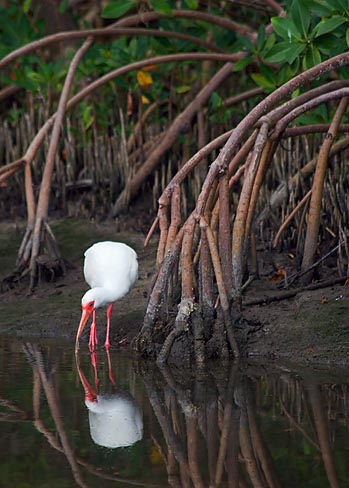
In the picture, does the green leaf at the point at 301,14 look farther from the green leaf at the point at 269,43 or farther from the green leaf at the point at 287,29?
the green leaf at the point at 269,43

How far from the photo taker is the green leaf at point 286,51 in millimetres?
6887

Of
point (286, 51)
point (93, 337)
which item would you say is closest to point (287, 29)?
point (286, 51)

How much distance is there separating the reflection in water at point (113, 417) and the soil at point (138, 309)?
1088 mm

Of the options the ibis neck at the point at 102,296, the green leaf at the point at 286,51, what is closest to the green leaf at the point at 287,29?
the green leaf at the point at 286,51

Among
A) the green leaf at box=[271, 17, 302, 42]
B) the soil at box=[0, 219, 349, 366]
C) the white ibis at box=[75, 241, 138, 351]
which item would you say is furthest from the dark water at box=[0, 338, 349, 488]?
the green leaf at box=[271, 17, 302, 42]

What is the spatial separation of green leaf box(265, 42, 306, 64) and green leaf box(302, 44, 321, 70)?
0.07 meters

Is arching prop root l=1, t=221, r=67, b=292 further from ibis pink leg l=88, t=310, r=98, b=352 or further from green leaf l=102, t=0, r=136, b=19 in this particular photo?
green leaf l=102, t=0, r=136, b=19

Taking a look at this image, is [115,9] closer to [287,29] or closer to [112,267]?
[287,29]

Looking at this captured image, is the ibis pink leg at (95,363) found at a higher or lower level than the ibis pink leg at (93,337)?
lower

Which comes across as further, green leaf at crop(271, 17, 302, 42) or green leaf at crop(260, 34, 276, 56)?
green leaf at crop(260, 34, 276, 56)

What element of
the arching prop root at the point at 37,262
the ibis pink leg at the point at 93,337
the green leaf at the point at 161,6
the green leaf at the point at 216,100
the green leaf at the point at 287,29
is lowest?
→ the ibis pink leg at the point at 93,337

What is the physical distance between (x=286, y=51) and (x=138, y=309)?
203 cm

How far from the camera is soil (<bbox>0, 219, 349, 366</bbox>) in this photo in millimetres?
6387

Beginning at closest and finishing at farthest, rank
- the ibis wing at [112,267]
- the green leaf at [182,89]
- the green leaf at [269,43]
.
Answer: the ibis wing at [112,267] → the green leaf at [269,43] → the green leaf at [182,89]
